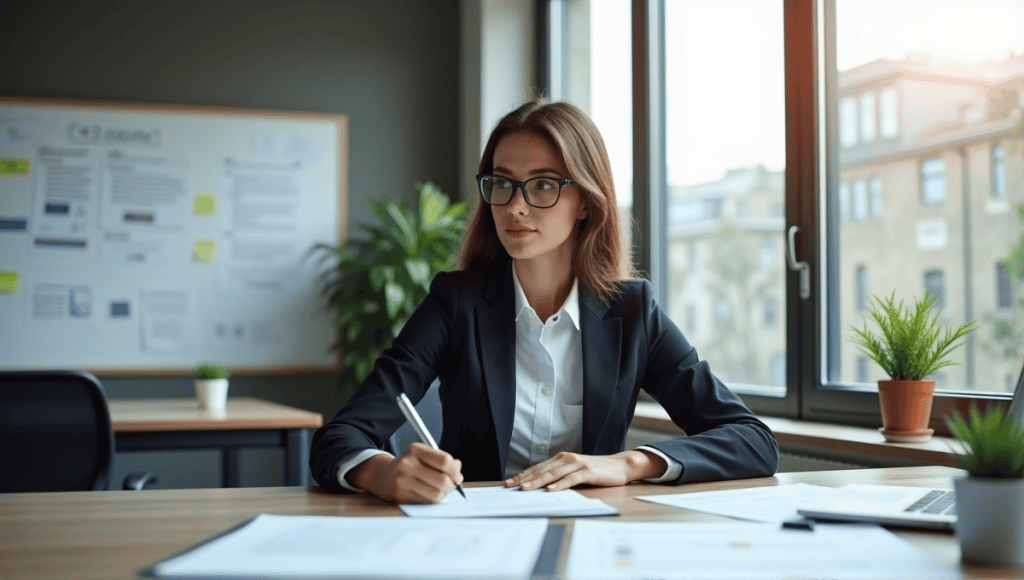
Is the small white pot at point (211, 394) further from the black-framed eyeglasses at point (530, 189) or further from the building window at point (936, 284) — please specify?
the building window at point (936, 284)

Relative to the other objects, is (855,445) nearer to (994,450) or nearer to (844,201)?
(844,201)

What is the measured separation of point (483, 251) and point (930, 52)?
1.30 m

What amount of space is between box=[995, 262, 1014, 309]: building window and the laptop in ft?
3.34

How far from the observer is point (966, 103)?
206 cm

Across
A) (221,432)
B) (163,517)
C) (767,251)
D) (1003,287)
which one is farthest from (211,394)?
(1003,287)

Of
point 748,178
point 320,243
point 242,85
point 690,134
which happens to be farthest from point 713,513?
point 242,85

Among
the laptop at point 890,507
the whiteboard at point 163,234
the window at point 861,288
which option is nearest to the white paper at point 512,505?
the laptop at point 890,507

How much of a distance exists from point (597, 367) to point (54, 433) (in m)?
1.47

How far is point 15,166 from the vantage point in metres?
3.96

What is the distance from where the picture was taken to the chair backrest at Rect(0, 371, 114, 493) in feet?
6.96

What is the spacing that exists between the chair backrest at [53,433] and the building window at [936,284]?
2.14 meters

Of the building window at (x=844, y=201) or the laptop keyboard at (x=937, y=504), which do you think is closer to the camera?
the laptop keyboard at (x=937, y=504)

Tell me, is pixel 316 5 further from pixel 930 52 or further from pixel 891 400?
pixel 891 400

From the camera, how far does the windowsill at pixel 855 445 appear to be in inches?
68.4
